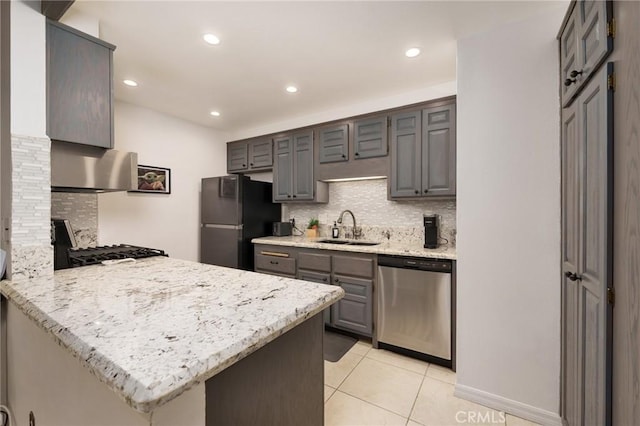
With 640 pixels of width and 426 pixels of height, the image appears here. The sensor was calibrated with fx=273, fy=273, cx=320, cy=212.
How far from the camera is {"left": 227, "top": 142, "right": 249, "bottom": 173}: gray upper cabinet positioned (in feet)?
13.0

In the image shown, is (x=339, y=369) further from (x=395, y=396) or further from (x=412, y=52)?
(x=412, y=52)

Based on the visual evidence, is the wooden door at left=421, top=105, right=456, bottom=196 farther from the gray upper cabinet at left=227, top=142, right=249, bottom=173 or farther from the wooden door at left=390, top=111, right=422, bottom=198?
the gray upper cabinet at left=227, top=142, right=249, bottom=173

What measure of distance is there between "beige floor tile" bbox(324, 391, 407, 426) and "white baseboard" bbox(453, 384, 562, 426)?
0.50 meters

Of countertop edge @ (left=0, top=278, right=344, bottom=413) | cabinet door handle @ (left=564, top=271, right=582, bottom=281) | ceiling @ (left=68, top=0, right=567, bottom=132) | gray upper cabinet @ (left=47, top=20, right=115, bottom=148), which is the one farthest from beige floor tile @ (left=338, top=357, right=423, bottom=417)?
ceiling @ (left=68, top=0, right=567, bottom=132)

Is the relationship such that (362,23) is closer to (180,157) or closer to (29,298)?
(29,298)

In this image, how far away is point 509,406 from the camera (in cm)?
171

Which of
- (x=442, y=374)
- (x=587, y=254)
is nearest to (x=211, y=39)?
(x=587, y=254)

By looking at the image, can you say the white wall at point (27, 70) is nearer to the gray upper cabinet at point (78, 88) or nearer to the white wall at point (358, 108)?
the gray upper cabinet at point (78, 88)

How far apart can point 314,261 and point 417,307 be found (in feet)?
3.55

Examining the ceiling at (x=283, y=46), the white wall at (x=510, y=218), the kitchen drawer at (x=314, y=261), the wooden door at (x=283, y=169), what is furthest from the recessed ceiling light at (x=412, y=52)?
the kitchen drawer at (x=314, y=261)

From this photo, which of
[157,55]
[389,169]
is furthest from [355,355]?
[157,55]

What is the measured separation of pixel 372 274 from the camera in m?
2.52

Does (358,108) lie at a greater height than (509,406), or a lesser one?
greater

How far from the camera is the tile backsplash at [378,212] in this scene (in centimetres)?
281
